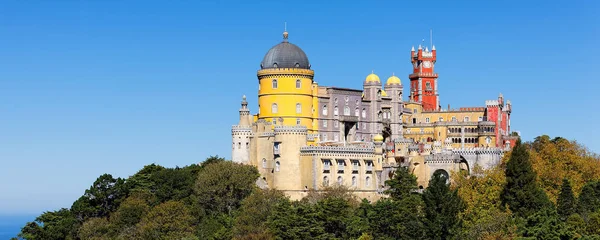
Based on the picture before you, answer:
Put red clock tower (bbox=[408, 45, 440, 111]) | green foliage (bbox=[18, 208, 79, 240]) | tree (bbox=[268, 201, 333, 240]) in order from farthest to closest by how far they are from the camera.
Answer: red clock tower (bbox=[408, 45, 440, 111]) → green foliage (bbox=[18, 208, 79, 240]) → tree (bbox=[268, 201, 333, 240])

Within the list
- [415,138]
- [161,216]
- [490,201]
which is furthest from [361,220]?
[415,138]

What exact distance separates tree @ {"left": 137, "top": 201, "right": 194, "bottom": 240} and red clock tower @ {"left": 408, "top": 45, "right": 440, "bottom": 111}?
43.1 meters

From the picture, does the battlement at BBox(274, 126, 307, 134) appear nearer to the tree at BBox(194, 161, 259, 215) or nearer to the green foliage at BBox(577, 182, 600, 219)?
the tree at BBox(194, 161, 259, 215)

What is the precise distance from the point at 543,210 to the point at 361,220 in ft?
55.0

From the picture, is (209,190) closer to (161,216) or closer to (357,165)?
(161,216)

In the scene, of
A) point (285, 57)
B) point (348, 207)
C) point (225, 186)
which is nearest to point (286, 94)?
point (285, 57)

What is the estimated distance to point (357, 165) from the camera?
109062 mm

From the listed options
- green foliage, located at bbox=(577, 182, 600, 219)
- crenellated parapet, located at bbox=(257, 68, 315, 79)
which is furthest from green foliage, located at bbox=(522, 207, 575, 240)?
crenellated parapet, located at bbox=(257, 68, 315, 79)

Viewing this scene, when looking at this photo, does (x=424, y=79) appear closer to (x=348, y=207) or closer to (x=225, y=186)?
(x=225, y=186)

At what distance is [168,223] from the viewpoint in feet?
336

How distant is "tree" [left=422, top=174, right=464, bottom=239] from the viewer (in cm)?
8969

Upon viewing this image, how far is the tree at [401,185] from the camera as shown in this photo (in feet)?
328

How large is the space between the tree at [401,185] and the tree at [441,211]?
7.10 metres

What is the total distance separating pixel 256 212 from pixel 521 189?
2552 cm
